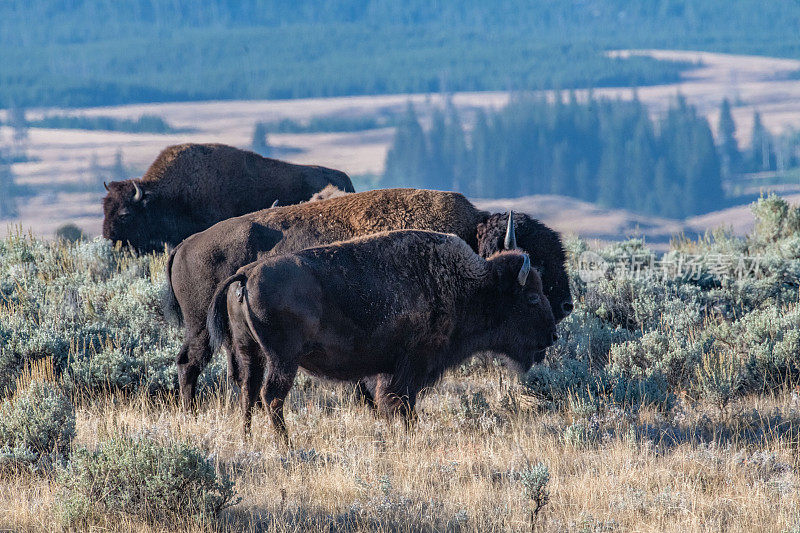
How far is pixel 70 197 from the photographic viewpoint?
211 feet

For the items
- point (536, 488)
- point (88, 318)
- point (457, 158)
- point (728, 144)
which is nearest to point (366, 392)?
point (536, 488)

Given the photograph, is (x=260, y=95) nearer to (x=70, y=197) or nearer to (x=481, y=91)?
(x=481, y=91)

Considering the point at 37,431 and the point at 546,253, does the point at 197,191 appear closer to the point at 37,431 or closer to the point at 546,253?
the point at 546,253

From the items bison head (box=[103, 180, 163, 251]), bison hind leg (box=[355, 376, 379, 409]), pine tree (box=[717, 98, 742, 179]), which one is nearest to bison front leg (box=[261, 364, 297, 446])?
bison hind leg (box=[355, 376, 379, 409])

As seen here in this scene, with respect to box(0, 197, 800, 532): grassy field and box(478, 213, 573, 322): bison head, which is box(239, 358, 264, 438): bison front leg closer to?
box(0, 197, 800, 532): grassy field

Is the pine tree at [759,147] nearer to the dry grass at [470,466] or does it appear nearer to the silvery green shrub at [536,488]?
the dry grass at [470,466]

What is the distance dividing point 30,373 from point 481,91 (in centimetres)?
15509

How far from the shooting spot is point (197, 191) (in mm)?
10695

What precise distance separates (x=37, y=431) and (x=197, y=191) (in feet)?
19.8

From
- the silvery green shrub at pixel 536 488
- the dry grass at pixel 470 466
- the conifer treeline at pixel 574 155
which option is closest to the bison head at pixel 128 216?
the dry grass at pixel 470 466

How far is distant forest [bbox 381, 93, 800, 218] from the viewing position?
102438 millimetres

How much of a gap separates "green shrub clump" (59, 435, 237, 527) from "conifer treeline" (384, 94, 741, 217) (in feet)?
292

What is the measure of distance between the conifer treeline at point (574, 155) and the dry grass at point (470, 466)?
87125mm

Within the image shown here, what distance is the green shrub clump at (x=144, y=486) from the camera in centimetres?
416
